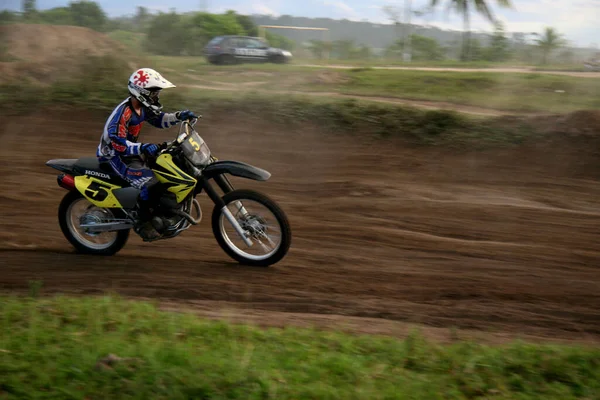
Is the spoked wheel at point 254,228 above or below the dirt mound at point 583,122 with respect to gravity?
below

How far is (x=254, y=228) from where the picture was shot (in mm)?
6824

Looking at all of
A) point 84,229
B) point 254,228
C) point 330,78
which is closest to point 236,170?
point 254,228

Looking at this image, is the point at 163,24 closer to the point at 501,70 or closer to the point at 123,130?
the point at 501,70

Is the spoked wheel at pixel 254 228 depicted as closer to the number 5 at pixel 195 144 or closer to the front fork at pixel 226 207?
the front fork at pixel 226 207

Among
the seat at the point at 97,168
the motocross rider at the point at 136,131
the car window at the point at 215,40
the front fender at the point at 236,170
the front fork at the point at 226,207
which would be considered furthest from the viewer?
the car window at the point at 215,40

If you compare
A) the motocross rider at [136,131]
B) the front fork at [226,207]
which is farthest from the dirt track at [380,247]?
the motocross rider at [136,131]

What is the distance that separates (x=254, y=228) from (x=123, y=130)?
64.7 inches

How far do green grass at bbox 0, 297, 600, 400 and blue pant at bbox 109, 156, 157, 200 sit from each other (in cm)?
192

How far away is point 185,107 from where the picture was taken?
13.9 metres

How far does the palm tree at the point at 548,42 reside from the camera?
18748mm

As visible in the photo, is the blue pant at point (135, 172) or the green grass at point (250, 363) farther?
the blue pant at point (135, 172)

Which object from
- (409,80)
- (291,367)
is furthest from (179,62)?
(291,367)

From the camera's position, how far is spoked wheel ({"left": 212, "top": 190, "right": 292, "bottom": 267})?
665cm

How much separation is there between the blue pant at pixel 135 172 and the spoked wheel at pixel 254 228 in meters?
0.75
